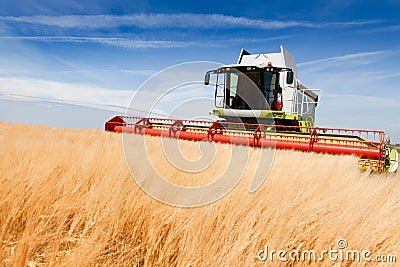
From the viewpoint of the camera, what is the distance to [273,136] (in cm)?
629

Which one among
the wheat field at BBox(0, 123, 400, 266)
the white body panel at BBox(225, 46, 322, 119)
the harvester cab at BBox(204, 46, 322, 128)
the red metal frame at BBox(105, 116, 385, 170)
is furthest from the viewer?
the white body panel at BBox(225, 46, 322, 119)

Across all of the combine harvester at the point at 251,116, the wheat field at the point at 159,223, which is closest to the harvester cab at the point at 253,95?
the combine harvester at the point at 251,116

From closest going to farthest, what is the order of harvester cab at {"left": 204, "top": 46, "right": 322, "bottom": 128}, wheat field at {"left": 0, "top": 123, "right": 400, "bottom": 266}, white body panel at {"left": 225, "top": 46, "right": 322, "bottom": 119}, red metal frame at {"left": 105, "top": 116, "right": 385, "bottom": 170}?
wheat field at {"left": 0, "top": 123, "right": 400, "bottom": 266} → red metal frame at {"left": 105, "top": 116, "right": 385, "bottom": 170} → harvester cab at {"left": 204, "top": 46, "right": 322, "bottom": 128} → white body panel at {"left": 225, "top": 46, "right": 322, "bottom": 119}

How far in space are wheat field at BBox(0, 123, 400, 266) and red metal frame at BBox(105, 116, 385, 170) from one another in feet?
9.67

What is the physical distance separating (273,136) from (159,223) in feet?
16.8

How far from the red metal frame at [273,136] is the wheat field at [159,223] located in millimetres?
2946

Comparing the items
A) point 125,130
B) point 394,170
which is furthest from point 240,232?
point 125,130

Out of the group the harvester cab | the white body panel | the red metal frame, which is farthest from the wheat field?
the white body panel

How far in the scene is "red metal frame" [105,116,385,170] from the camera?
4891 millimetres

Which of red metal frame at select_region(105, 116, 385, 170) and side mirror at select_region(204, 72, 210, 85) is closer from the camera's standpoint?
red metal frame at select_region(105, 116, 385, 170)

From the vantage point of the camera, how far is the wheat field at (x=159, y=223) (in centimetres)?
130

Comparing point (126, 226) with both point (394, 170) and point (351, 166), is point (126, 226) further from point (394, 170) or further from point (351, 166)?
point (394, 170)

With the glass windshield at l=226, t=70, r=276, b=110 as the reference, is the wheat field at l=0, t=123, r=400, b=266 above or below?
below

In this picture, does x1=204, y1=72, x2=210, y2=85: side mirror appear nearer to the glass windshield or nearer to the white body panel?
the glass windshield
